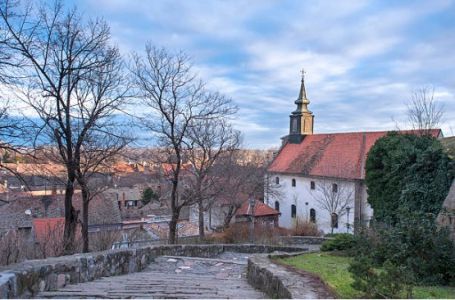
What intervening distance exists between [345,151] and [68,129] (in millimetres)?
30460

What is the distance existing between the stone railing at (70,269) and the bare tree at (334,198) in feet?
82.9

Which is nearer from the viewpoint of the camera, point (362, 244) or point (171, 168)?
point (362, 244)

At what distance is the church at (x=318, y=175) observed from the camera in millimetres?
34438

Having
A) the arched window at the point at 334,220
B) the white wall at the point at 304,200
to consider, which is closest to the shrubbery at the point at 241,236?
the white wall at the point at 304,200

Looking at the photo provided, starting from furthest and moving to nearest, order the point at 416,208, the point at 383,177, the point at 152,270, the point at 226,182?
the point at 226,182
the point at 383,177
the point at 416,208
the point at 152,270

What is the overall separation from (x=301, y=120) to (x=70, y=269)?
133 ft

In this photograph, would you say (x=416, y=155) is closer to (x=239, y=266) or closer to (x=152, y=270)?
(x=239, y=266)

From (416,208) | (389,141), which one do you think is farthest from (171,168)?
(389,141)

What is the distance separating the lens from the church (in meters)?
34.4

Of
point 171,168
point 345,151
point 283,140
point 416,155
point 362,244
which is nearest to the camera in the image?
point 362,244

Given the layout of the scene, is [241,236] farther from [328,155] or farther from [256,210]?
[328,155]

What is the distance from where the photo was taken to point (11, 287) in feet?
14.6

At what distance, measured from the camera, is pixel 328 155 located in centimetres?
3909

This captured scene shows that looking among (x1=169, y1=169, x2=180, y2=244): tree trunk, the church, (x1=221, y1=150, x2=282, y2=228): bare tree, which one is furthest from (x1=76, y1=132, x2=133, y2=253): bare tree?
the church
